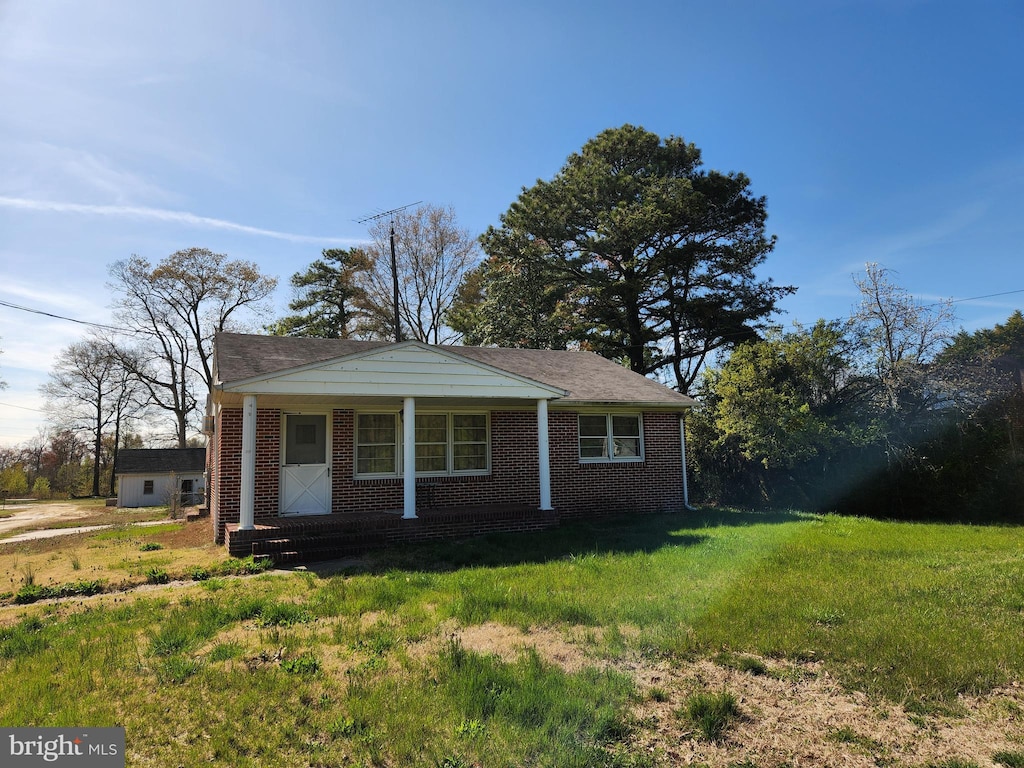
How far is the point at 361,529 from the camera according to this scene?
9969 millimetres

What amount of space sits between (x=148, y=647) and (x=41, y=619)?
2262 mm

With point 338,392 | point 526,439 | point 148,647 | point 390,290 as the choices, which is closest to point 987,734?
point 148,647

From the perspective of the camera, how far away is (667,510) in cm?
1474

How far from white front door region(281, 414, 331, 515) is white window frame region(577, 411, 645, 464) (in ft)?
19.3

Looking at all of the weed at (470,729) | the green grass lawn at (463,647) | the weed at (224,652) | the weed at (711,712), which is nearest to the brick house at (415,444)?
the green grass lawn at (463,647)

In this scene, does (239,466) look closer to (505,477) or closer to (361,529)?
(361,529)

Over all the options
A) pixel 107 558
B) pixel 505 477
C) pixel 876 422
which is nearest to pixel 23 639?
pixel 107 558

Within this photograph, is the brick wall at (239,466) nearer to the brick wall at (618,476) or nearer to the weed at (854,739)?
the brick wall at (618,476)

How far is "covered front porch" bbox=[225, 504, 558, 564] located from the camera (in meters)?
9.22

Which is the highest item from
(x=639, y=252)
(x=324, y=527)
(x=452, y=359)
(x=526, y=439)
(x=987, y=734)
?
(x=639, y=252)

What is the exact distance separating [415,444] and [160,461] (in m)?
33.7

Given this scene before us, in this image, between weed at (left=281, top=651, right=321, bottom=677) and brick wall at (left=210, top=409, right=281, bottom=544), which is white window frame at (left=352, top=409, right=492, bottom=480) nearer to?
brick wall at (left=210, top=409, right=281, bottom=544)

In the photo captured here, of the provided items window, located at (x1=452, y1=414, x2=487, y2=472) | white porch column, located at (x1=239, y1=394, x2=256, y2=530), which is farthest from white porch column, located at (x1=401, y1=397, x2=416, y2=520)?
white porch column, located at (x1=239, y1=394, x2=256, y2=530)

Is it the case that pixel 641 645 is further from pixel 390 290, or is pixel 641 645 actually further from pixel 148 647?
pixel 390 290
